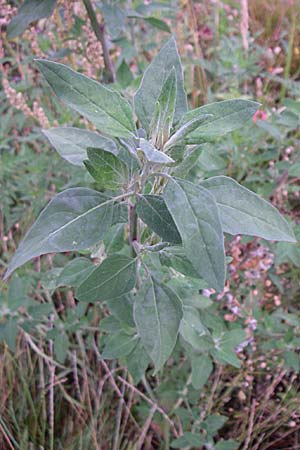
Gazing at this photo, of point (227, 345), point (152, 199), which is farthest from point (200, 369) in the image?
point (152, 199)

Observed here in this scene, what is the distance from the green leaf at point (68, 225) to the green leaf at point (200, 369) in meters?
0.67

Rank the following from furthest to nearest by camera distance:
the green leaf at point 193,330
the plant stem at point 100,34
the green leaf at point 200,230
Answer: the plant stem at point 100,34 → the green leaf at point 193,330 → the green leaf at point 200,230

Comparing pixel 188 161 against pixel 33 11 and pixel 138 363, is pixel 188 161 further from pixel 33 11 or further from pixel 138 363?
pixel 33 11

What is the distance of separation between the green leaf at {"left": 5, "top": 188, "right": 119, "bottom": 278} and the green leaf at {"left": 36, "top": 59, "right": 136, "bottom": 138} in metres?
0.13

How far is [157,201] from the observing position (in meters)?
0.73

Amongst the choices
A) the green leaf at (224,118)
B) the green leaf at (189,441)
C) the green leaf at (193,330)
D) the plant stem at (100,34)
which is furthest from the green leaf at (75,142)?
the green leaf at (189,441)

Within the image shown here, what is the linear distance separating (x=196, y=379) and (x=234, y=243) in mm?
478

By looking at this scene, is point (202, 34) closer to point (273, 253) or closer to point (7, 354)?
point (273, 253)

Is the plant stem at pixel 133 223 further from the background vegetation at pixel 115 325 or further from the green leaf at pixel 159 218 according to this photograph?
the background vegetation at pixel 115 325

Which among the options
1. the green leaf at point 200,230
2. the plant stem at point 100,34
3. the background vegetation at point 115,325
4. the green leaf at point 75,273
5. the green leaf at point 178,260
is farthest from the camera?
the background vegetation at point 115,325

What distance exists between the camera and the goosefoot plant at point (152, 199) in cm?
64

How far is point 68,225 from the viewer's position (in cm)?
70

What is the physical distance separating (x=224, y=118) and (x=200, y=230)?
182 millimetres

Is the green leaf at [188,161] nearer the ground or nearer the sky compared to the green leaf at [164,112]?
nearer the ground
